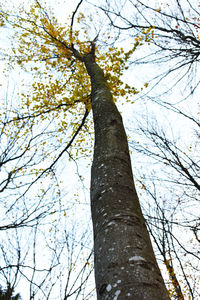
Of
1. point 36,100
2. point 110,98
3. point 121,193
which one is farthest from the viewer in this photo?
point 36,100

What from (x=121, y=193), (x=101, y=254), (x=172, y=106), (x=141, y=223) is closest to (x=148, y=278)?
(x=101, y=254)

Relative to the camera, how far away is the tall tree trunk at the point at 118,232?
791 mm

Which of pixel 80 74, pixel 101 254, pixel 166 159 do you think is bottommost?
pixel 101 254

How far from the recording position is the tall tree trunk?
791 millimetres

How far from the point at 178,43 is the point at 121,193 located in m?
3.09

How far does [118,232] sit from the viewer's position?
1029 mm

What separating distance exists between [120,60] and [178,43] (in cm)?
200

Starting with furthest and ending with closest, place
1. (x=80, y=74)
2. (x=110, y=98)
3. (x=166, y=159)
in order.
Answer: (x=80, y=74) < (x=166, y=159) < (x=110, y=98)

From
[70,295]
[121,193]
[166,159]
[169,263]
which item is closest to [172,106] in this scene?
[166,159]

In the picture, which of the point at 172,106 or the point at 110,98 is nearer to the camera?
the point at 110,98

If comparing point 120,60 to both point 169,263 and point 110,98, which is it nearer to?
point 110,98

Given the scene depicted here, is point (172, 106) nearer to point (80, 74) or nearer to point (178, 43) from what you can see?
point (178, 43)

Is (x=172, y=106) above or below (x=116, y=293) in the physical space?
above

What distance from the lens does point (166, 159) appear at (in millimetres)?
4734
